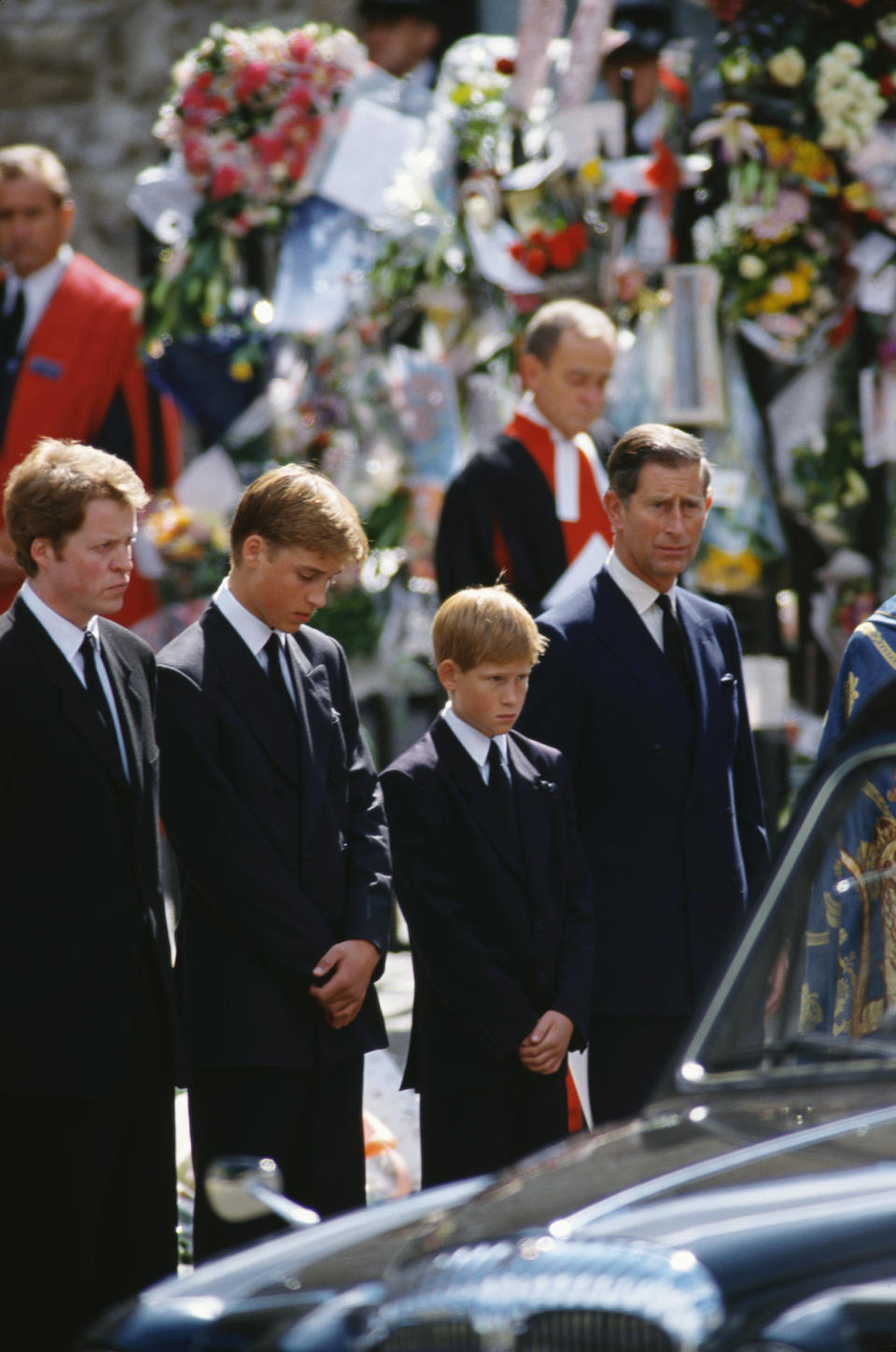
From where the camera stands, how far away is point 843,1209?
6.77ft

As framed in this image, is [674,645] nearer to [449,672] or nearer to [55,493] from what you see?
[449,672]

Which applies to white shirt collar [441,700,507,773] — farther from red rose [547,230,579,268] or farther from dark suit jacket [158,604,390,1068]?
red rose [547,230,579,268]

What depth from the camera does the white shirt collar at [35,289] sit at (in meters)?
7.22

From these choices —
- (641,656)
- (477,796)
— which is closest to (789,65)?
(641,656)

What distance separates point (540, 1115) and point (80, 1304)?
1011 millimetres

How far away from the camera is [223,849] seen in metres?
3.71

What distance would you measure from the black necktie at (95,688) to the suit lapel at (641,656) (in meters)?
1.19

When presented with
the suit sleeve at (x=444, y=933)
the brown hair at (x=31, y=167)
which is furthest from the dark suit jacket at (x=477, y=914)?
the brown hair at (x=31, y=167)

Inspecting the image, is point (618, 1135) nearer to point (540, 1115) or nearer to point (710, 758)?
point (540, 1115)

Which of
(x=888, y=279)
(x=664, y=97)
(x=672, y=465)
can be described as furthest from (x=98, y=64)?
(x=672, y=465)

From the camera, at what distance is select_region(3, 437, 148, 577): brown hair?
11.8 feet

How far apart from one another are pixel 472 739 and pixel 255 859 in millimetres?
563

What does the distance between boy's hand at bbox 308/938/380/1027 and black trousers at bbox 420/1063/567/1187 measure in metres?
0.28

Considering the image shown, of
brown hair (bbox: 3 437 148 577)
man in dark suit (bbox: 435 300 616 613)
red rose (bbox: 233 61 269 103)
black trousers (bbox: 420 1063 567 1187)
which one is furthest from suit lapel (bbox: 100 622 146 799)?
red rose (bbox: 233 61 269 103)
